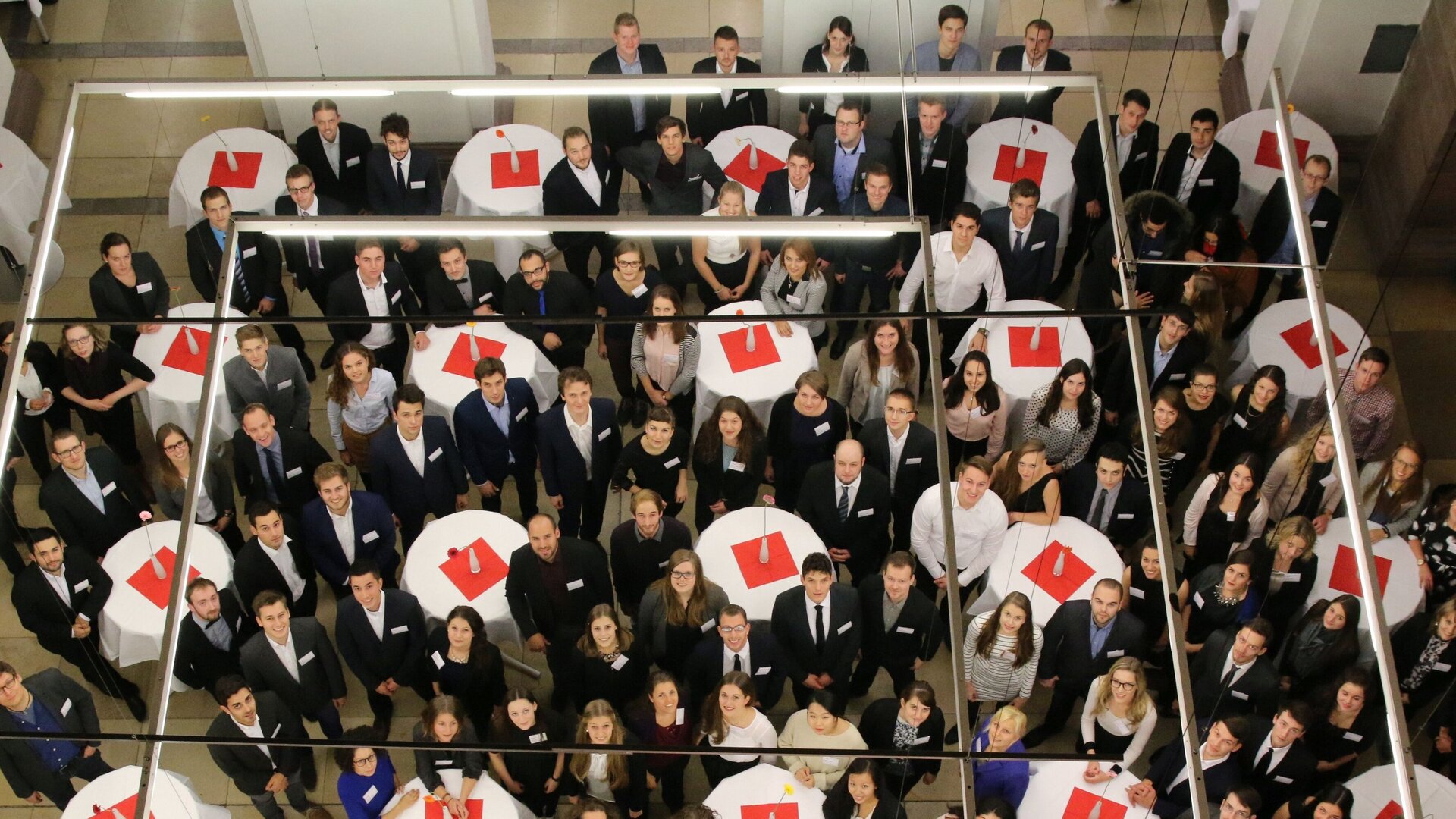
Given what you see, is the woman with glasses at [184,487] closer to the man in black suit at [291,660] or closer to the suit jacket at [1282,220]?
the man in black suit at [291,660]

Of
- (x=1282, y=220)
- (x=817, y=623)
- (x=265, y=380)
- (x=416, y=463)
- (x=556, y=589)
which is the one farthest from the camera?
(x=1282, y=220)

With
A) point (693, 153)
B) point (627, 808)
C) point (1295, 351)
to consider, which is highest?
point (693, 153)

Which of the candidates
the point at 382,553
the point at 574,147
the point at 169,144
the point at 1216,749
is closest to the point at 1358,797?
the point at 1216,749

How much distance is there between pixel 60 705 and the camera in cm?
644

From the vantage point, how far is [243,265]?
8039mm

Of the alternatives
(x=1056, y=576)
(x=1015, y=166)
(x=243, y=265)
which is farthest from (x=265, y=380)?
(x=1015, y=166)

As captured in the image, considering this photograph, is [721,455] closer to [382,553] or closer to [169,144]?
[382,553]

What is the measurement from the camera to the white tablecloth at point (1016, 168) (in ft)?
27.7

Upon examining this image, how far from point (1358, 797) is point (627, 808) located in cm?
301

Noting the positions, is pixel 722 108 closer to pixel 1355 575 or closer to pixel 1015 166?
pixel 1015 166

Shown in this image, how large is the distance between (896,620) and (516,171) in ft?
11.6

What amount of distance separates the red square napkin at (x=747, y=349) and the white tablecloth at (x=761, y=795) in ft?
6.89

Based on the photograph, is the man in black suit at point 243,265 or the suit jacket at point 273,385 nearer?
the suit jacket at point 273,385

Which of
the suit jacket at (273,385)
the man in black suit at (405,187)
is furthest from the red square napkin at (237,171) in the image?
the suit jacket at (273,385)
